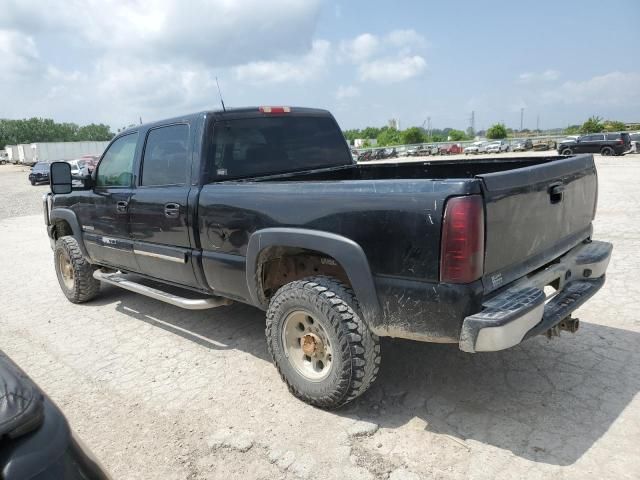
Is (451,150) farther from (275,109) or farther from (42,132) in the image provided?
(42,132)

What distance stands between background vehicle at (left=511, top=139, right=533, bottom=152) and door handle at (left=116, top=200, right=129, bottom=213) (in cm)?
4419

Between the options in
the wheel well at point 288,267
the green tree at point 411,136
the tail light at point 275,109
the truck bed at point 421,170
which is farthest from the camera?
the green tree at point 411,136

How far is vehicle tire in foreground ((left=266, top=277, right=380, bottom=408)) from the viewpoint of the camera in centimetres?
291

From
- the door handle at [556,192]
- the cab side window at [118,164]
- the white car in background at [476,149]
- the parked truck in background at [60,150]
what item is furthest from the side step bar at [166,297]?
the parked truck in background at [60,150]

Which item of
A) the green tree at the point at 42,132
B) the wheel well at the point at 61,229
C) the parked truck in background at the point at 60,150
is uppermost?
the green tree at the point at 42,132

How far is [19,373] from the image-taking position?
5.08 ft

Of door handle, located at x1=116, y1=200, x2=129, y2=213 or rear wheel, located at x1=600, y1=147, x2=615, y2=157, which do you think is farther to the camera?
rear wheel, located at x1=600, y1=147, x2=615, y2=157

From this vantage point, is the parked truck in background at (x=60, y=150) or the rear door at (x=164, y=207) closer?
the rear door at (x=164, y=207)

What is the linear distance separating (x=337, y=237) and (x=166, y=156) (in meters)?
2.12

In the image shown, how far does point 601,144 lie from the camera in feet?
103

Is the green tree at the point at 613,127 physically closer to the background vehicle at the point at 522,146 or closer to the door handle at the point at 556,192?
the background vehicle at the point at 522,146

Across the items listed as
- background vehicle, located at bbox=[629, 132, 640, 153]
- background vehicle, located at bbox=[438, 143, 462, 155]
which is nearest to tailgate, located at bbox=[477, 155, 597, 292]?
background vehicle, located at bbox=[629, 132, 640, 153]

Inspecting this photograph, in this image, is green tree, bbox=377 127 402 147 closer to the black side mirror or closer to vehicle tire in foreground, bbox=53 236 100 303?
vehicle tire in foreground, bbox=53 236 100 303

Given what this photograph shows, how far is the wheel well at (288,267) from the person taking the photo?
11.0 ft
